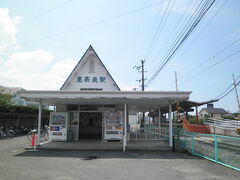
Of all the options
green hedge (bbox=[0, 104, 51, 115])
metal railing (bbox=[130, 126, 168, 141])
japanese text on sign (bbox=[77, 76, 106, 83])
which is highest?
japanese text on sign (bbox=[77, 76, 106, 83])

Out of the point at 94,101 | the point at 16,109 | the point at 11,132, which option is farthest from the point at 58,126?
the point at 16,109

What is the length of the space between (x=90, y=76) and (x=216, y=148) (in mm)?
11513

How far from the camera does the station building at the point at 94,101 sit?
9391 millimetres

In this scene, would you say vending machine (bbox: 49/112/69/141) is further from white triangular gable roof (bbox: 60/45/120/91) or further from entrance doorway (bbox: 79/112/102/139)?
white triangular gable roof (bbox: 60/45/120/91)

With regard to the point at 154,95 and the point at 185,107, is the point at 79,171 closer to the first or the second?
the point at 154,95

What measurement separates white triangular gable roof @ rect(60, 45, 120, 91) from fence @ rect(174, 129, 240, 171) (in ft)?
26.1

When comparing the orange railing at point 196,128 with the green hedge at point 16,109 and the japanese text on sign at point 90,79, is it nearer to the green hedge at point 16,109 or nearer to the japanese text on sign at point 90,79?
the japanese text on sign at point 90,79

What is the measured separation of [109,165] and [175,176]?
94.8 inches

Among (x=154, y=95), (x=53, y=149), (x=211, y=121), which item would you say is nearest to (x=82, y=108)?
(x=53, y=149)

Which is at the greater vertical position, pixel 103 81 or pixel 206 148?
pixel 103 81

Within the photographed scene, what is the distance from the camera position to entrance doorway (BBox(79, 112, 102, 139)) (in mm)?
15156

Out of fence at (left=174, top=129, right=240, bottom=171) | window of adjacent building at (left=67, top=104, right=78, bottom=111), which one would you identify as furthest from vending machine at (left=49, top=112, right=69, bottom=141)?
fence at (left=174, top=129, right=240, bottom=171)

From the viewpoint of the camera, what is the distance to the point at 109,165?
666 cm

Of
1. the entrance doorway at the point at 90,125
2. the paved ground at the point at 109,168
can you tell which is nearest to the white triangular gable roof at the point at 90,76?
→ the entrance doorway at the point at 90,125
